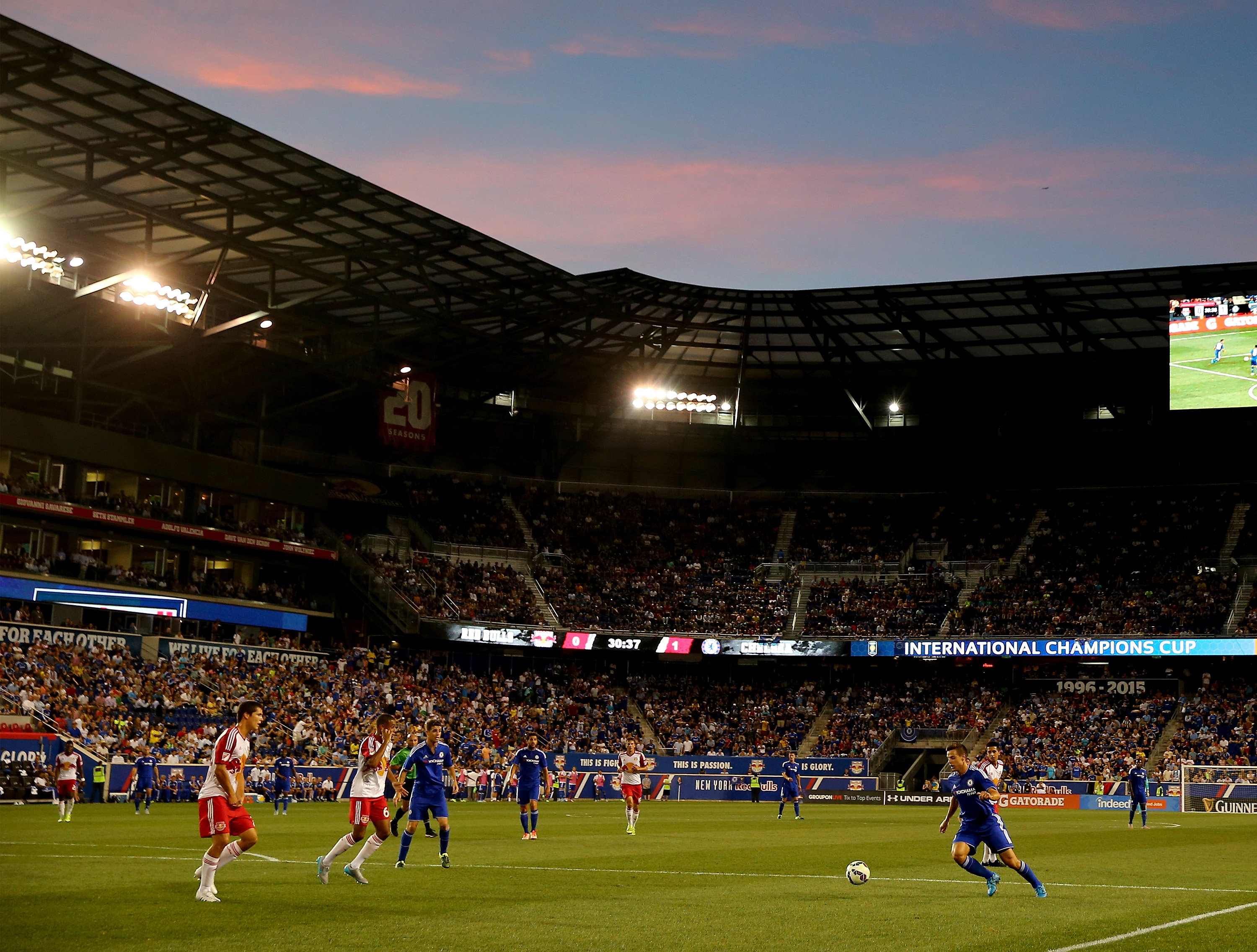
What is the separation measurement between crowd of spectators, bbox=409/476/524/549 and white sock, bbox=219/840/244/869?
57.5 m

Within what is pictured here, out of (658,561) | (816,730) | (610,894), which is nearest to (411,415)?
(658,561)

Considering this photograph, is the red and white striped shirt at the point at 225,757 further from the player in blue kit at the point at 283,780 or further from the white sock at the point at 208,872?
the player in blue kit at the point at 283,780

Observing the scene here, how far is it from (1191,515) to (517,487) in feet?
121

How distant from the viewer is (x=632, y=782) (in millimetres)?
33000

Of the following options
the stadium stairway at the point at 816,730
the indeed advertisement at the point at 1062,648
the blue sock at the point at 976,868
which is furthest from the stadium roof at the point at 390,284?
the blue sock at the point at 976,868

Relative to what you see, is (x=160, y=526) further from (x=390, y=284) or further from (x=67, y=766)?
(x=67, y=766)

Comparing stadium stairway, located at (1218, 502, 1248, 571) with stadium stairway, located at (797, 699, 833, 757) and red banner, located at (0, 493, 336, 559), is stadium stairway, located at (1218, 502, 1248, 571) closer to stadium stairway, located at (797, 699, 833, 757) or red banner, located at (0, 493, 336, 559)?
stadium stairway, located at (797, 699, 833, 757)

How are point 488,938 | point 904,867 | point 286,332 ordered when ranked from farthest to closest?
point 286,332 → point 904,867 → point 488,938

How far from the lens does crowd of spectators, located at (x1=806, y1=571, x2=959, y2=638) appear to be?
223 ft

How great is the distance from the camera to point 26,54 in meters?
37.0

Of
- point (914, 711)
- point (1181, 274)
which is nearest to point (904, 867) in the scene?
point (1181, 274)

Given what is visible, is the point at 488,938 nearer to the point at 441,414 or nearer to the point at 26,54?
the point at 26,54

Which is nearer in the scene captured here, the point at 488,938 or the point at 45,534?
the point at 488,938

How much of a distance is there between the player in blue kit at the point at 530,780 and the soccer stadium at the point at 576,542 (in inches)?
9.2
